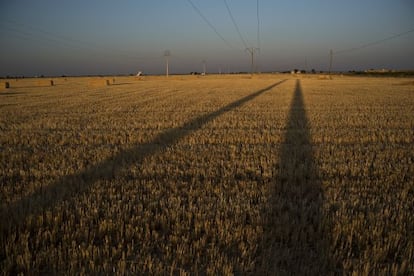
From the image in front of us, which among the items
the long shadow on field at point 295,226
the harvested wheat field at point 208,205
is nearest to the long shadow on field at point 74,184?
the harvested wheat field at point 208,205

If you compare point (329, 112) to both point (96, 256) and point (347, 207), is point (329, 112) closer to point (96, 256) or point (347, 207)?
point (347, 207)

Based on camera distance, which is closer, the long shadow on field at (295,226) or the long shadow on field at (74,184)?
the long shadow on field at (295,226)

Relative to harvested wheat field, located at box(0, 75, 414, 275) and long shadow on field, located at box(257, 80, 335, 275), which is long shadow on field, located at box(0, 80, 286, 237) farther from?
long shadow on field, located at box(257, 80, 335, 275)

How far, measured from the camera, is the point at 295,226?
347 centimetres

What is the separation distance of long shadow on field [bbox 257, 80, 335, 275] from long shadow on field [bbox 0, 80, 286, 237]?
271 centimetres

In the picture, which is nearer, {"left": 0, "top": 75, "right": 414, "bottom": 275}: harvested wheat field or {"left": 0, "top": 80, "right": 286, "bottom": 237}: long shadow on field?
{"left": 0, "top": 75, "right": 414, "bottom": 275}: harvested wheat field

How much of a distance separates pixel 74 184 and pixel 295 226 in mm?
3337

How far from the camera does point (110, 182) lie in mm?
4883

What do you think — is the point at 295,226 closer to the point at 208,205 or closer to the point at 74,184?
the point at 208,205

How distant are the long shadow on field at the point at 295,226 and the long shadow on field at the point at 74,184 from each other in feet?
8.88

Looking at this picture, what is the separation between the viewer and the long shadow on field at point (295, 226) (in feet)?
9.22

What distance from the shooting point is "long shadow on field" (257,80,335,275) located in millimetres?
2811

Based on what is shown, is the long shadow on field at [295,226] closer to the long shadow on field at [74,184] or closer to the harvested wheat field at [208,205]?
the harvested wheat field at [208,205]

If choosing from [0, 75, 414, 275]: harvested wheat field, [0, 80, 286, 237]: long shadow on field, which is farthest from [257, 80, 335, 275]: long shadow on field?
[0, 80, 286, 237]: long shadow on field
